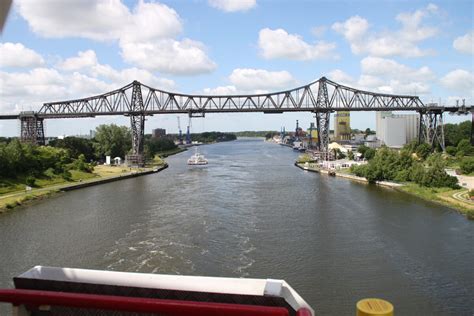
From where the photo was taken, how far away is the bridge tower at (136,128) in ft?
180

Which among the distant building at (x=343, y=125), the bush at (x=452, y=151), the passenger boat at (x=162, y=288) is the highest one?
the distant building at (x=343, y=125)

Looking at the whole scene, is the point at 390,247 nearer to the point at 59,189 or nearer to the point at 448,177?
the point at 448,177

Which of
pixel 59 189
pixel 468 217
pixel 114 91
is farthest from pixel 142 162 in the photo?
pixel 468 217

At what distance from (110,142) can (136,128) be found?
4484 mm

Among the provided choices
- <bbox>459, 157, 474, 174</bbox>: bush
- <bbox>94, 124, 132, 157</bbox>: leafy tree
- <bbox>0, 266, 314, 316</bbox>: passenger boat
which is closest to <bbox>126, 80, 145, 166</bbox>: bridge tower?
<bbox>94, 124, 132, 157</bbox>: leafy tree

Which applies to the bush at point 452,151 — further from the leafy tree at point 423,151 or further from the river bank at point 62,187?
the river bank at point 62,187

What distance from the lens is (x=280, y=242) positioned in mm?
17078

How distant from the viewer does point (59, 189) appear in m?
32.7

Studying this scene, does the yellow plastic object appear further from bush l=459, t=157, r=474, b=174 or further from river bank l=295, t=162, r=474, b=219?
bush l=459, t=157, r=474, b=174

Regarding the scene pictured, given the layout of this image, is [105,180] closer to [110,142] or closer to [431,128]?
[110,142]

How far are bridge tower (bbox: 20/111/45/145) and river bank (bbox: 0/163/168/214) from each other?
22.2m

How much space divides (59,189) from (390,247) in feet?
82.3

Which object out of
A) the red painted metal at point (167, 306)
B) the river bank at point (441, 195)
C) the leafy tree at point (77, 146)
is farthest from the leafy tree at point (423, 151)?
the red painted metal at point (167, 306)

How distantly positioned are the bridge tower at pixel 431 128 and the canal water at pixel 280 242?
3315 cm
